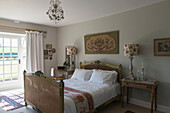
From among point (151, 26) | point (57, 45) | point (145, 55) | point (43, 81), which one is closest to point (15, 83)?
point (57, 45)

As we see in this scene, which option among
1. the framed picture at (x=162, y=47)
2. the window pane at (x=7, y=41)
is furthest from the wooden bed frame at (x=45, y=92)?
the window pane at (x=7, y=41)

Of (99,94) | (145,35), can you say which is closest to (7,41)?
(99,94)

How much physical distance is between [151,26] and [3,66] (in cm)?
500

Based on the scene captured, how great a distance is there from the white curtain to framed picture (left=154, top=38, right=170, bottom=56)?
393cm

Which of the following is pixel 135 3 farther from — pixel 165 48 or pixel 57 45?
pixel 57 45

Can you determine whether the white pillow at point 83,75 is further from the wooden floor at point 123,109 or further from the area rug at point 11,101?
the area rug at point 11,101

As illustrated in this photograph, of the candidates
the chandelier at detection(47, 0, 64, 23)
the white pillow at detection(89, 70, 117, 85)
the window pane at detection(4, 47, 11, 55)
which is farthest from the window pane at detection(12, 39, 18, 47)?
the white pillow at detection(89, 70, 117, 85)

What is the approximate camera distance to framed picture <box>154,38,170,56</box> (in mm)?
2744

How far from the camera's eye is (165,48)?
2770mm

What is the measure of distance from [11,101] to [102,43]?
10.5ft

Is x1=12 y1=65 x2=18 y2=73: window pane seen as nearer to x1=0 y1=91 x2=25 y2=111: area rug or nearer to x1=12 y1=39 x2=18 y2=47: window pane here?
x1=12 y1=39 x2=18 y2=47: window pane

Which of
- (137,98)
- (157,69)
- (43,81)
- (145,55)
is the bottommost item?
(137,98)

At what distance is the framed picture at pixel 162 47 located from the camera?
2.74 m

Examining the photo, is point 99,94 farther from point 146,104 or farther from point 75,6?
point 75,6
